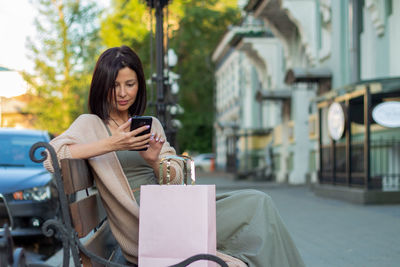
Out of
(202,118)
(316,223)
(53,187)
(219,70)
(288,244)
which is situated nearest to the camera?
(288,244)

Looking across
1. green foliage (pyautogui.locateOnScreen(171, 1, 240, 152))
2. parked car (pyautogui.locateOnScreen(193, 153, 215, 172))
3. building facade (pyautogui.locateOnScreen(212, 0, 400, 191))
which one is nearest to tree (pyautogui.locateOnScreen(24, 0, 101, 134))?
green foliage (pyautogui.locateOnScreen(171, 1, 240, 152))

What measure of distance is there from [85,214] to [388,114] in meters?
9.67

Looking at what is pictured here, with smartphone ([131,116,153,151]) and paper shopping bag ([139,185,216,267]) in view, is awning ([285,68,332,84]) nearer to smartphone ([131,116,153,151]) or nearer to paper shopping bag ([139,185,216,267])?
smartphone ([131,116,153,151])

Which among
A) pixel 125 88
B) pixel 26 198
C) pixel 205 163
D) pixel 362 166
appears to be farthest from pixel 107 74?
pixel 205 163

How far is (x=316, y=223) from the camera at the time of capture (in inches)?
324

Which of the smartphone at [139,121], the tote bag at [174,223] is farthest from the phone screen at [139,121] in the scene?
the tote bag at [174,223]

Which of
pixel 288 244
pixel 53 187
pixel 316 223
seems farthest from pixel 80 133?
pixel 316 223

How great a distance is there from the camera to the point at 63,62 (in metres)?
30.7

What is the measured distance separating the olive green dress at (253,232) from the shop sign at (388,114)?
29.5 feet

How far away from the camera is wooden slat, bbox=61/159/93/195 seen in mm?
2432

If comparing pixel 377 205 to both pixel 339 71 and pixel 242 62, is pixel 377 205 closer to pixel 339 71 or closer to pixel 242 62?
pixel 339 71

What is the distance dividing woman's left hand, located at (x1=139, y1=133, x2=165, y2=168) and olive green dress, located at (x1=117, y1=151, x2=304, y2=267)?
41cm

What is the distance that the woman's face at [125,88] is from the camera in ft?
10.5

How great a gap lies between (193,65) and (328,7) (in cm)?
2144
